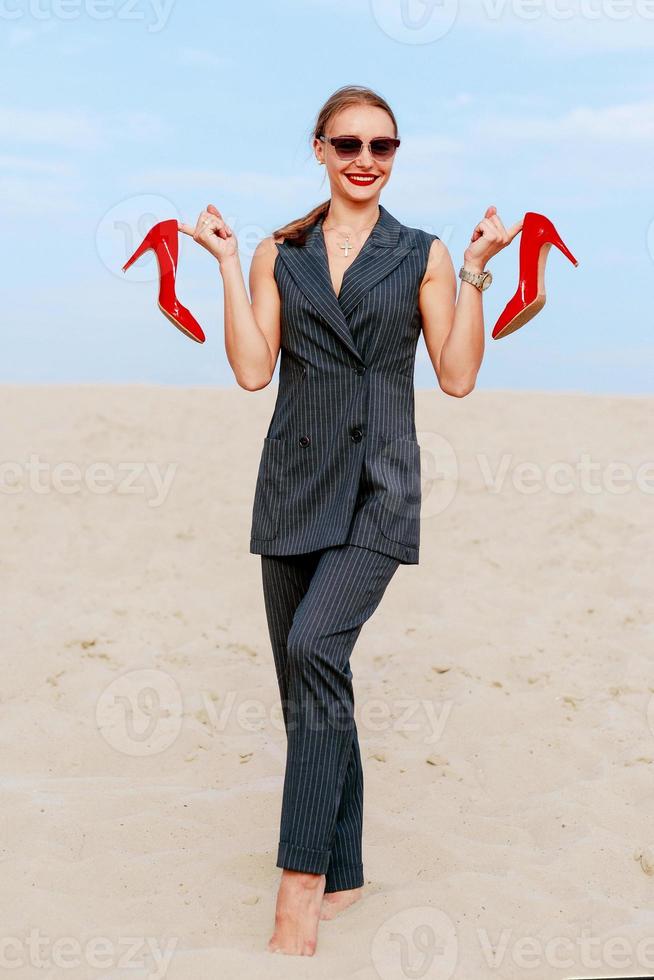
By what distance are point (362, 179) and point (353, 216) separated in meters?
0.11

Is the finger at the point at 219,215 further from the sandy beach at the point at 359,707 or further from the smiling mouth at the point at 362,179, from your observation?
the sandy beach at the point at 359,707

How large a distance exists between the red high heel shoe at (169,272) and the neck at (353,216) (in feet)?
1.41

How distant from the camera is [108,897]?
135 inches

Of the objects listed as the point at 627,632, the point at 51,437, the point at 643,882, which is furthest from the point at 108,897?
the point at 51,437

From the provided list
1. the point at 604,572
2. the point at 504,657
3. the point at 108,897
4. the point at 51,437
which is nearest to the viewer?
the point at 108,897

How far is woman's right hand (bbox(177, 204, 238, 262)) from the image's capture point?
306 centimetres

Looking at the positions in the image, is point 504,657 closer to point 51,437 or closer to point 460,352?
point 460,352

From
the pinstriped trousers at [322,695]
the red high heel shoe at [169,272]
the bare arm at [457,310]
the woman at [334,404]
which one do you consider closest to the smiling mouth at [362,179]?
the woman at [334,404]

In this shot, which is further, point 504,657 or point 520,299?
point 504,657

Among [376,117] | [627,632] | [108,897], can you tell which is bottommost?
[108,897]

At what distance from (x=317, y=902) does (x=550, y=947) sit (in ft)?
2.17

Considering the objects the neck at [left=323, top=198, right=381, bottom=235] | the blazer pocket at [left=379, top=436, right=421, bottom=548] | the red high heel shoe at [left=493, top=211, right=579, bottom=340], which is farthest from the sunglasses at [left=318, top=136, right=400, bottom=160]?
the blazer pocket at [left=379, top=436, right=421, bottom=548]

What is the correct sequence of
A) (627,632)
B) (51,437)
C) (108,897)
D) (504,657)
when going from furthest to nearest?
(51,437)
(627,632)
(504,657)
(108,897)

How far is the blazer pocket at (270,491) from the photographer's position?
3.09 m
